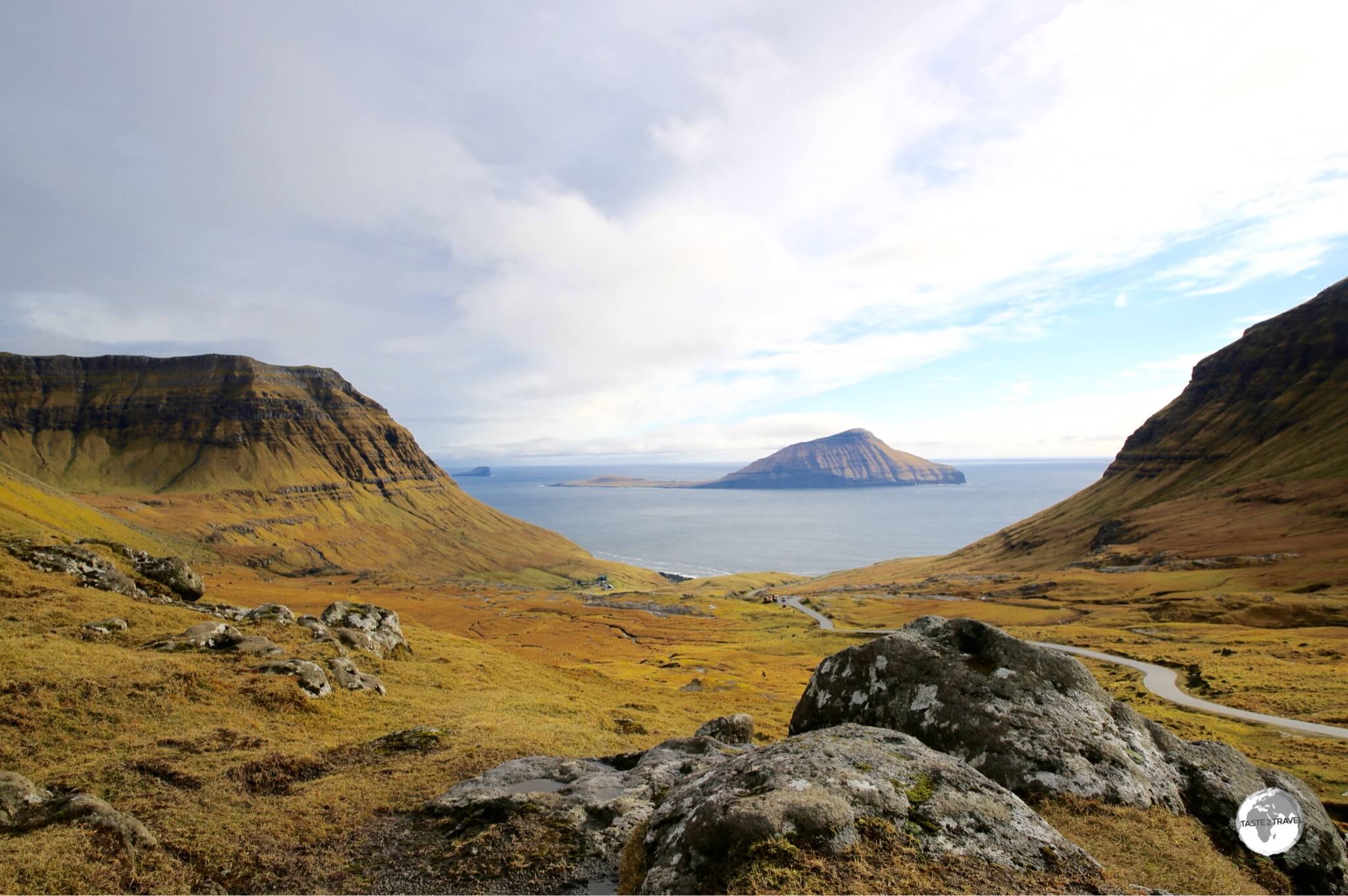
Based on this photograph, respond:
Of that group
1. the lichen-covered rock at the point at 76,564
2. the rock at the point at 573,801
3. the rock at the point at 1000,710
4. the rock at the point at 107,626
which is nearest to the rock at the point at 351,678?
the rock at the point at 107,626

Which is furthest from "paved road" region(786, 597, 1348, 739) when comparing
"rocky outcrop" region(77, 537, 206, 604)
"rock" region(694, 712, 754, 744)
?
"rocky outcrop" region(77, 537, 206, 604)

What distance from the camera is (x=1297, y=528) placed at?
118938 mm

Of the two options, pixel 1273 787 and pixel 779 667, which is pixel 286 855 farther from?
pixel 779 667

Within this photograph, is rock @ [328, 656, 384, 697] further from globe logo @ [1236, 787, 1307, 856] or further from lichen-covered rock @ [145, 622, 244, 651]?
globe logo @ [1236, 787, 1307, 856]

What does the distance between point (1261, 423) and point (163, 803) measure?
856 ft

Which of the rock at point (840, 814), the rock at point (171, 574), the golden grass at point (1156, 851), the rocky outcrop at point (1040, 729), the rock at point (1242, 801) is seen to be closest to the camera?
the rock at point (840, 814)

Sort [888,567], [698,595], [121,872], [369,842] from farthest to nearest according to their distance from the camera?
[888,567], [698,595], [369,842], [121,872]

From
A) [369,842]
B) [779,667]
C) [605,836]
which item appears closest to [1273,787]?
[605,836]

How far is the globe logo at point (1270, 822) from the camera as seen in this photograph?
31.3ft

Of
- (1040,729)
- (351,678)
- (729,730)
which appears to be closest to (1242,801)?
(1040,729)

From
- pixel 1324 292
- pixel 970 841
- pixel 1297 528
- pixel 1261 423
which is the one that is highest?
pixel 1324 292

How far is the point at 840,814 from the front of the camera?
7277mm

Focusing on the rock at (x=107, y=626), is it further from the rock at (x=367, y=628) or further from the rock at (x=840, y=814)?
the rock at (x=840, y=814)

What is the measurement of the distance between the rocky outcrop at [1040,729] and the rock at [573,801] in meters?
3.79
